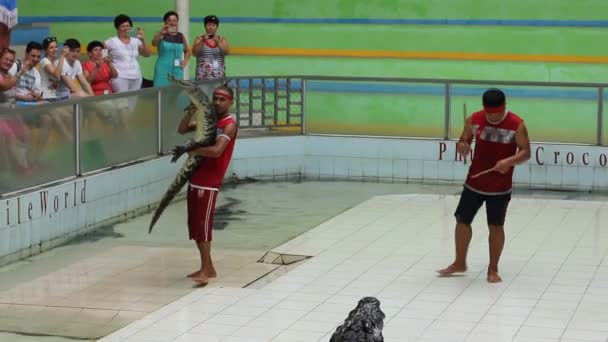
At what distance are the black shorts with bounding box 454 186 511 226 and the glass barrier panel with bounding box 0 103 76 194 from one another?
13.4 ft

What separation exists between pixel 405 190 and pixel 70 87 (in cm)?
430

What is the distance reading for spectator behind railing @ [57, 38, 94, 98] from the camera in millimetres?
14242

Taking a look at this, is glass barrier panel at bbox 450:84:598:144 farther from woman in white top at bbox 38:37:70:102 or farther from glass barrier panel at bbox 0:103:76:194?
glass barrier panel at bbox 0:103:76:194

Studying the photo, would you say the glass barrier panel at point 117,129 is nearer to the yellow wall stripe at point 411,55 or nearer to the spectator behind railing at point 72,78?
the spectator behind railing at point 72,78

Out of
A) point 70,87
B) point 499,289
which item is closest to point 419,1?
point 70,87

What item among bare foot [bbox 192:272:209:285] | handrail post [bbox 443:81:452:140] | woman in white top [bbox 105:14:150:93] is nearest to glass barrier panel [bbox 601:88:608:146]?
handrail post [bbox 443:81:452:140]

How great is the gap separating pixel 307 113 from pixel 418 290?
279 inches

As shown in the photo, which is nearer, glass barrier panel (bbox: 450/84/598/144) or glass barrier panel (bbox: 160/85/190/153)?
glass barrier panel (bbox: 160/85/190/153)

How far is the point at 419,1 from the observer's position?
2023 centimetres

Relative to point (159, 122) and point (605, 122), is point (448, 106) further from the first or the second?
point (159, 122)

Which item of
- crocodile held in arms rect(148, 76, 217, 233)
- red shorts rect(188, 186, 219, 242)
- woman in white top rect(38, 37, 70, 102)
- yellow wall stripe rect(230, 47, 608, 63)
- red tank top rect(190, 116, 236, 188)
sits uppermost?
yellow wall stripe rect(230, 47, 608, 63)

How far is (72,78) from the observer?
14.5 metres

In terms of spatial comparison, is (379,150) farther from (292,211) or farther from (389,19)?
(389,19)

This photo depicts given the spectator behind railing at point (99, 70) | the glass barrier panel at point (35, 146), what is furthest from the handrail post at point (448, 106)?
the glass barrier panel at point (35, 146)
